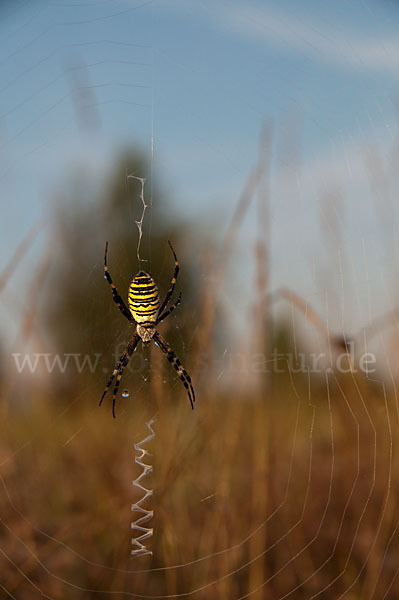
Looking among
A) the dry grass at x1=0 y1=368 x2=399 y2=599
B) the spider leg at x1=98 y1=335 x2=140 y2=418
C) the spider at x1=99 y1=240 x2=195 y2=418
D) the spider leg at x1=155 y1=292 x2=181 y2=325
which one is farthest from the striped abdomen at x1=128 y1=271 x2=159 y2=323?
the dry grass at x1=0 y1=368 x2=399 y2=599

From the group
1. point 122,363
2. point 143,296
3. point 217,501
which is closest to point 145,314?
point 143,296

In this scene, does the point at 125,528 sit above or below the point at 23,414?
below

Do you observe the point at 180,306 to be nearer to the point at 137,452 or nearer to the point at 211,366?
the point at 137,452

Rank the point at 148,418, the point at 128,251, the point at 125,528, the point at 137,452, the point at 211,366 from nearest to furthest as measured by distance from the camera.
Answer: the point at 211,366 < the point at 125,528 < the point at 148,418 < the point at 137,452 < the point at 128,251

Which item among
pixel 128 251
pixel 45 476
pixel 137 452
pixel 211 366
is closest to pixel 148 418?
pixel 137 452

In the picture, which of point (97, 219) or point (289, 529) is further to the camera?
point (97, 219)

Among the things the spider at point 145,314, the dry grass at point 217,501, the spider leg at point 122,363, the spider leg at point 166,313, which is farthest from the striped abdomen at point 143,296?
the dry grass at point 217,501

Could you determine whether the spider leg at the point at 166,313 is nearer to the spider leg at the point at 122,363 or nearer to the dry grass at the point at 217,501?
the spider leg at the point at 122,363

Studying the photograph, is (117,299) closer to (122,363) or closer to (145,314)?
(145,314)
